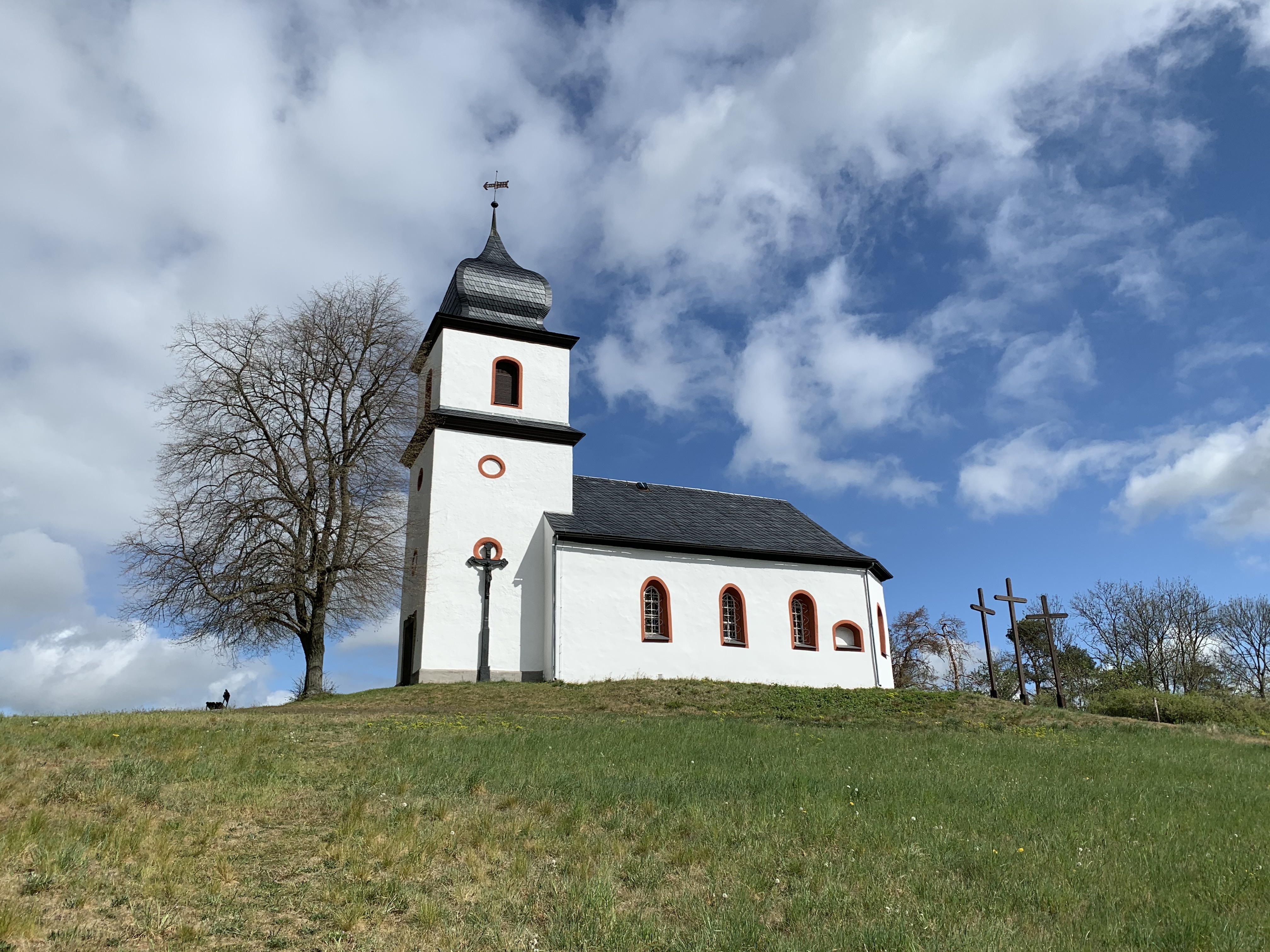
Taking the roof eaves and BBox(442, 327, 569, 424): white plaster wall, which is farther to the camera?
BBox(442, 327, 569, 424): white plaster wall

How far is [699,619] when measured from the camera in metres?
26.9

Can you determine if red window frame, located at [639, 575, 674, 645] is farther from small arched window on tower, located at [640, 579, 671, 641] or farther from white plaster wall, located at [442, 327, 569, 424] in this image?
white plaster wall, located at [442, 327, 569, 424]

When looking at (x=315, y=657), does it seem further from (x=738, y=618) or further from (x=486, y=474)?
(x=738, y=618)

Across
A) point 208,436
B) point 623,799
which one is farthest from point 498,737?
point 208,436

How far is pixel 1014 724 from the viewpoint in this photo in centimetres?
1920

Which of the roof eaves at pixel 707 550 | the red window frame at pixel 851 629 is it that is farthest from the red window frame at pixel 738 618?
the red window frame at pixel 851 629

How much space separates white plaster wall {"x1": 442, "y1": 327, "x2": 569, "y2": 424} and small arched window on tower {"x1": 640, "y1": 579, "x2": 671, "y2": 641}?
6116mm

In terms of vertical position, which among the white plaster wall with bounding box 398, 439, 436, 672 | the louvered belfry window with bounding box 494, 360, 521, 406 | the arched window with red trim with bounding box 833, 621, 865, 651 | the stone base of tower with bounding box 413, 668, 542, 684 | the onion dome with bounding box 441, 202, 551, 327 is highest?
the onion dome with bounding box 441, 202, 551, 327

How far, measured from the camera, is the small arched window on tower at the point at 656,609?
26.4 m

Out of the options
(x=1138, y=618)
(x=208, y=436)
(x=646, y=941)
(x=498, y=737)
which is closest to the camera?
(x=646, y=941)

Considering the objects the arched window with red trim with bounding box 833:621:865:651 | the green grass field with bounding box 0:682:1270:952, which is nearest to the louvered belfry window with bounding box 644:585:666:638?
the arched window with red trim with bounding box 833:621:865:651

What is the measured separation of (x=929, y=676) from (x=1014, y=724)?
79.1ft

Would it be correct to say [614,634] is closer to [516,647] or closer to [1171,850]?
[516,647]

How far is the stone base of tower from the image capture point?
78.8 ft
